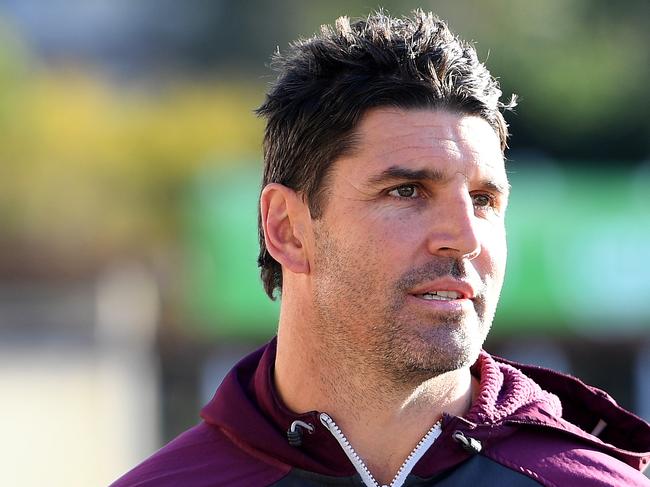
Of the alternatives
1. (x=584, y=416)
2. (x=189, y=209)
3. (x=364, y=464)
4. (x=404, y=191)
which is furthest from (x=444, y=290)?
(x=189, y=209)

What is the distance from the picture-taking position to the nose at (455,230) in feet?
8.48

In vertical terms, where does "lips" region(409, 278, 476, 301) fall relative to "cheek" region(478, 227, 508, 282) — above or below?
below

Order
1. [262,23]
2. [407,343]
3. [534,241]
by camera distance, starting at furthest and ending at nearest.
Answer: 1. [262,23]
2. [534,241]
3. [407,343]

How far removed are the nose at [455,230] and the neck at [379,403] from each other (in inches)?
11.2

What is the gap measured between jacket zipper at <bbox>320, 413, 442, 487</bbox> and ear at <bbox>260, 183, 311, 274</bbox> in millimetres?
378

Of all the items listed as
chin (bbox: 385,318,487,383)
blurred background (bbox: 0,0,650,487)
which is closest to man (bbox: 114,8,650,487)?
chin (bbox: 385,318,487,383)

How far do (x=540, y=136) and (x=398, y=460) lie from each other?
19.9 m

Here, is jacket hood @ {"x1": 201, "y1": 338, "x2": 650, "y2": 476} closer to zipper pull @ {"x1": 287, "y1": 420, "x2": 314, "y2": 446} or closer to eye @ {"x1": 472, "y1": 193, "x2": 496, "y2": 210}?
zipper pull @ {"x1": 287, "y1": 420, "x2": 314, "y2": 446}

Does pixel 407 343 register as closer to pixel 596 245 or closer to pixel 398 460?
pixel 398 460

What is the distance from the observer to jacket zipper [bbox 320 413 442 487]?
8.61 feet

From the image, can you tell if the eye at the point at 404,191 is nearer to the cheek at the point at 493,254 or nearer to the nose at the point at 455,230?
the nose at the point at 455,230

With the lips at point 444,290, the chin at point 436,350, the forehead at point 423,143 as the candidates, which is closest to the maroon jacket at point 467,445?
the chin at point 436,350

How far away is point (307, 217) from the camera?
2.86 m

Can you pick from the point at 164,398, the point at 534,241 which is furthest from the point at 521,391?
the point at 164,398
